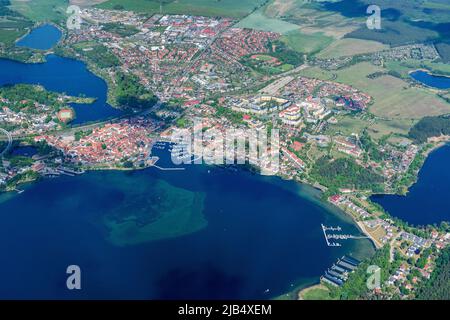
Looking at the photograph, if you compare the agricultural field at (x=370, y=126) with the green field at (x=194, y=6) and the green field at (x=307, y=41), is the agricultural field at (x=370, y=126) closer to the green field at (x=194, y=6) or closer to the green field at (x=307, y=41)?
the green field at (x=307, y=41)

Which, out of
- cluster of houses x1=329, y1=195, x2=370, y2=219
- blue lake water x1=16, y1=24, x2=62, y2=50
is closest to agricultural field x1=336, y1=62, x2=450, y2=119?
cluster of houses x1=329, y1=195, x2=370, y2=219

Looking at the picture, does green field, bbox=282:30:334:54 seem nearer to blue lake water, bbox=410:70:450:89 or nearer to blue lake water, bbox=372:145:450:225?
blue lake water, bbox=410:70:450:89

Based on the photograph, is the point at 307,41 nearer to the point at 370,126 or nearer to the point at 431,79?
the point at 431,79

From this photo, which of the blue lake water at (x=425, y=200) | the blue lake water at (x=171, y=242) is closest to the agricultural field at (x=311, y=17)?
the blue lake water at (x=425, y=200)

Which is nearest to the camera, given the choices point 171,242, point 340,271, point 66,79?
point 340,271

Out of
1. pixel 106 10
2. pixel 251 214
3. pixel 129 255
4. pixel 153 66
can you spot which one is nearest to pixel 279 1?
pixel 106 10

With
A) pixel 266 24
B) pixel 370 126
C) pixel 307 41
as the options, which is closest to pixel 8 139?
pixel 370 126

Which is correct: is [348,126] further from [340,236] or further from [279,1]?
[279,1]
